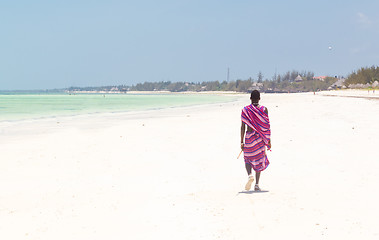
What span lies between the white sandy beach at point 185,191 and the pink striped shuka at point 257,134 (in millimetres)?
601

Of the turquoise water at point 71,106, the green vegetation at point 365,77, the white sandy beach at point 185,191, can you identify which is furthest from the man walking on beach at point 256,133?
the green vegetation at point 365,77

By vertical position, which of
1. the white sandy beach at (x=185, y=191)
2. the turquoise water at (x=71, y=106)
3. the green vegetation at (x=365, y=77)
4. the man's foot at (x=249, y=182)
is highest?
the green vegetation at (x=365, y=77)

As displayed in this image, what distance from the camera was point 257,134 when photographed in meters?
6.10

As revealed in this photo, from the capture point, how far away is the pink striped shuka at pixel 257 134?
606 cm

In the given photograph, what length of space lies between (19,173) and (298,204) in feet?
19.5

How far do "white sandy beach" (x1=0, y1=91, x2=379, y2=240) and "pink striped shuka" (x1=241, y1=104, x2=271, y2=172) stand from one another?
60 cm

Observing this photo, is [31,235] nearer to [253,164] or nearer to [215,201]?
[215,201]

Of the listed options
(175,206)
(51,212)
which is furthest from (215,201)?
(51,212)

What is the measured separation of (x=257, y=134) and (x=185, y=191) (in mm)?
1671

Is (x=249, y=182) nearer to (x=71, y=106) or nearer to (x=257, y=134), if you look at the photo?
(x=257, y=134)

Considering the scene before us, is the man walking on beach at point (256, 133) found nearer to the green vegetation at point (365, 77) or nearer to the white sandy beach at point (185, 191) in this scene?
the white sandy beach at point (185, 191)

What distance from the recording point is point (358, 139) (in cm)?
1109

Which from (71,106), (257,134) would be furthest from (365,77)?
(257,134)

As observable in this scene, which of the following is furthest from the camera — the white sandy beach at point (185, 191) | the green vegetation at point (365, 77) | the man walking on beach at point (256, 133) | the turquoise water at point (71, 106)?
the green vegetation at point (365, 77)
